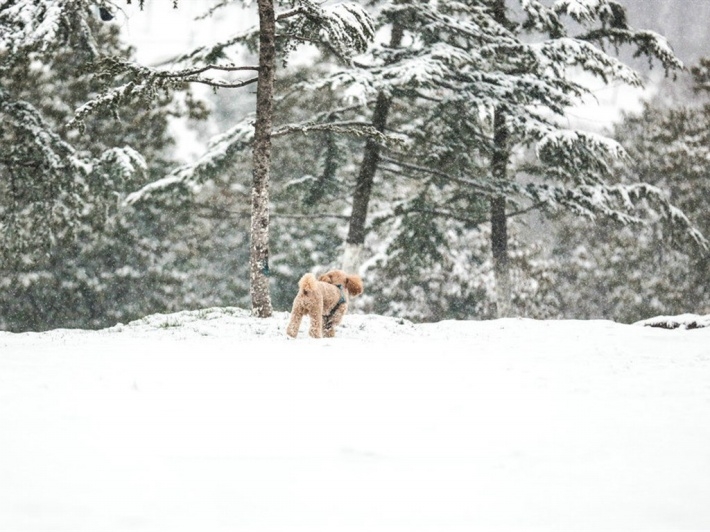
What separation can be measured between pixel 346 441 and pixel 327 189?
1207 cm

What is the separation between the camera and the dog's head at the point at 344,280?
8016 millimetres

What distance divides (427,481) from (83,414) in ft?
6.96

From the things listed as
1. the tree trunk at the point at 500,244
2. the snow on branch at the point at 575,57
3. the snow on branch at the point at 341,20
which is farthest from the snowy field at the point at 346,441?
the tree trunk at the point at 500,244

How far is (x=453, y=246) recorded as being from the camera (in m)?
26.3

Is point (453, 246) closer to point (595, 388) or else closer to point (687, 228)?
point (687, 228)

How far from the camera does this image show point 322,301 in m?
7.30

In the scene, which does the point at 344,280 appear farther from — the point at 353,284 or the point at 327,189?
the point at 327,189

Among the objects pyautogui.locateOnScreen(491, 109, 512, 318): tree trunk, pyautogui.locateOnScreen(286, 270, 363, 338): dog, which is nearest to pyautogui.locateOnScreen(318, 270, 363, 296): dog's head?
pyautogui.locateOnScreen(286, 270, 363, 338): dog

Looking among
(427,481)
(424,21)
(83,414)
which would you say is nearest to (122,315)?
(424,21)

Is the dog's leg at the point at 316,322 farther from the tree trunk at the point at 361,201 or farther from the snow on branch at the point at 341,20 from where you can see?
the tree trunk at the point at 361,201

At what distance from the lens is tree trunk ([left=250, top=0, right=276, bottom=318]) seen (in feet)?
30.3

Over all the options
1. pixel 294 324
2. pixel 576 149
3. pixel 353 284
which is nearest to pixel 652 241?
pixel 576 149

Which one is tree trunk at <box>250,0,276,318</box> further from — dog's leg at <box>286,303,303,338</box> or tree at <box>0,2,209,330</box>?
tree at <box>0,2,209,330</box>

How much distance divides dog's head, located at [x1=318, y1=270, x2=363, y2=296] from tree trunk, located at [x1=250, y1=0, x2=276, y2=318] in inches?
60.6
